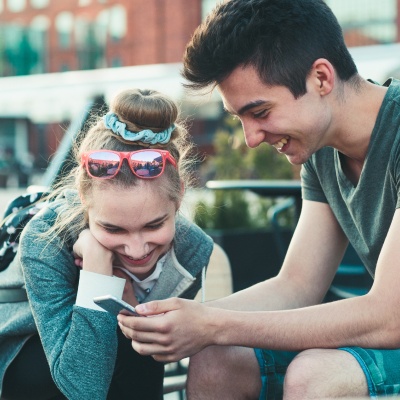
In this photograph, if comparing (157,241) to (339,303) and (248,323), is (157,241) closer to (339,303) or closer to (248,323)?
(248,323)

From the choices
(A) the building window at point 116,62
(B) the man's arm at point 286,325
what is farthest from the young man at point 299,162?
(A) the building window at point 116,62

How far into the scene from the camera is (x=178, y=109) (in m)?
2.36

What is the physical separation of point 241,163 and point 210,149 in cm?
1887

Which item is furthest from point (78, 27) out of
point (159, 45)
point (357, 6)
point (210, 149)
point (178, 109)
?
point (178, 109)

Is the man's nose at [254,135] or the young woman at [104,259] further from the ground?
the man's nose at [254,135]

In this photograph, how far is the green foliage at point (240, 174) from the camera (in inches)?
227

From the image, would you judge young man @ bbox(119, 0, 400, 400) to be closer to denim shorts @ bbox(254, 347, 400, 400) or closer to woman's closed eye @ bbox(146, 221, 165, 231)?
denim shorts @ bbox(254, 347, 400, 400)

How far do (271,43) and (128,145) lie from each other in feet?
1.70

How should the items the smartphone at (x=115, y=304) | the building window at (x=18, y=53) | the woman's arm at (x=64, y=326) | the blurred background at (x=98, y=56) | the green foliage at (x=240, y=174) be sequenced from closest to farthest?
the smartphone at (x=115, y=304), the woman's arm at (x=64, y=326), the green foliage at (x=240, y=174), the blurred background at (x=98, y=56), the building window at (x=18, y=53)

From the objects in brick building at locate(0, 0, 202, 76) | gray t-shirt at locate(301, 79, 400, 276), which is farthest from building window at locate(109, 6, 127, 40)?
gray t-shirt at locate(301, 79, 400, 276)

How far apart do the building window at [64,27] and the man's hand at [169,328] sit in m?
36.8

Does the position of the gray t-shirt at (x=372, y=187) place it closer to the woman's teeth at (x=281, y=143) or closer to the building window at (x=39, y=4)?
the woman's teeth at (x=281, y=143)

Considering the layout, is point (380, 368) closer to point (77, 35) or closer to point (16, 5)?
point (77, 35)

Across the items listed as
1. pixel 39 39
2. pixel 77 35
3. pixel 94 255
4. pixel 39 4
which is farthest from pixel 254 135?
pixel 39 4
